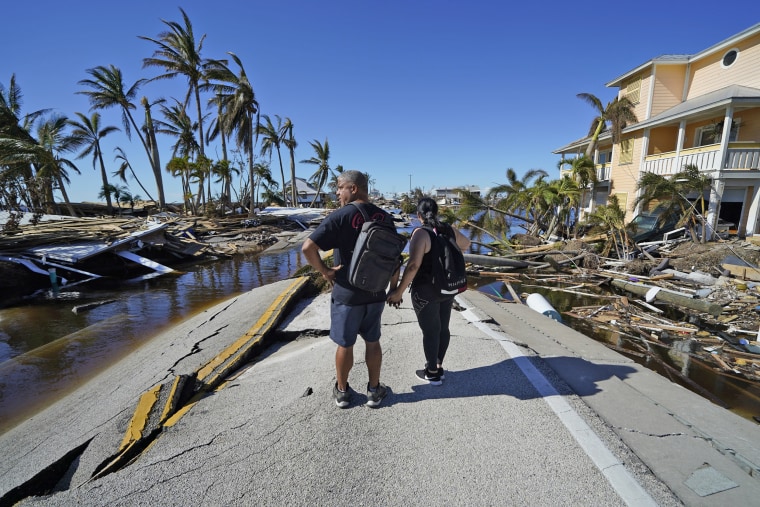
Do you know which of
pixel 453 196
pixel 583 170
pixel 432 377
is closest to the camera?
pixel 432 377

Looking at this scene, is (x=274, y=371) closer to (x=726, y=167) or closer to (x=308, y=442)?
(x=308, y=442)

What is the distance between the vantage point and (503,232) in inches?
648

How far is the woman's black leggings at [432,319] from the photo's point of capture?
295 cm

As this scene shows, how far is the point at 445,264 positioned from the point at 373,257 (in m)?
0.69

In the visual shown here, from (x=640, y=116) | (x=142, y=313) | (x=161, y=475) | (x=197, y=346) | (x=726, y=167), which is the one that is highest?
(x=640, y=116)

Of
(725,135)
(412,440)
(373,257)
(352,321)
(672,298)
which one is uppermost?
(725,135)

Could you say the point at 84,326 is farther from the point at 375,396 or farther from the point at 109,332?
the point at 375,396

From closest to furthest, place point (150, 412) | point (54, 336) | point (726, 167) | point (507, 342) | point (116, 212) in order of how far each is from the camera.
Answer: point (150, 412) → point (507, 342) → point (54, 336) → point (726, 167) → point (116, 212)

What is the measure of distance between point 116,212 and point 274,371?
3459 cm

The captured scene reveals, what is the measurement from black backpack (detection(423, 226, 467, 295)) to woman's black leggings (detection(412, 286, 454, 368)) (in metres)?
0.10

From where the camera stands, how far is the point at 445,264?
9.46 ft

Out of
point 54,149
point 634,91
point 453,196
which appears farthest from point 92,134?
point 453,196

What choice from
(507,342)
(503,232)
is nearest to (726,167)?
(503,232)

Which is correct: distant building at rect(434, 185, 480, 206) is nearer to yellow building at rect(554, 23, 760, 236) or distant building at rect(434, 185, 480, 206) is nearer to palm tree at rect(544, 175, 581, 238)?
palm tree at rect(544, 175, 581, 238)
